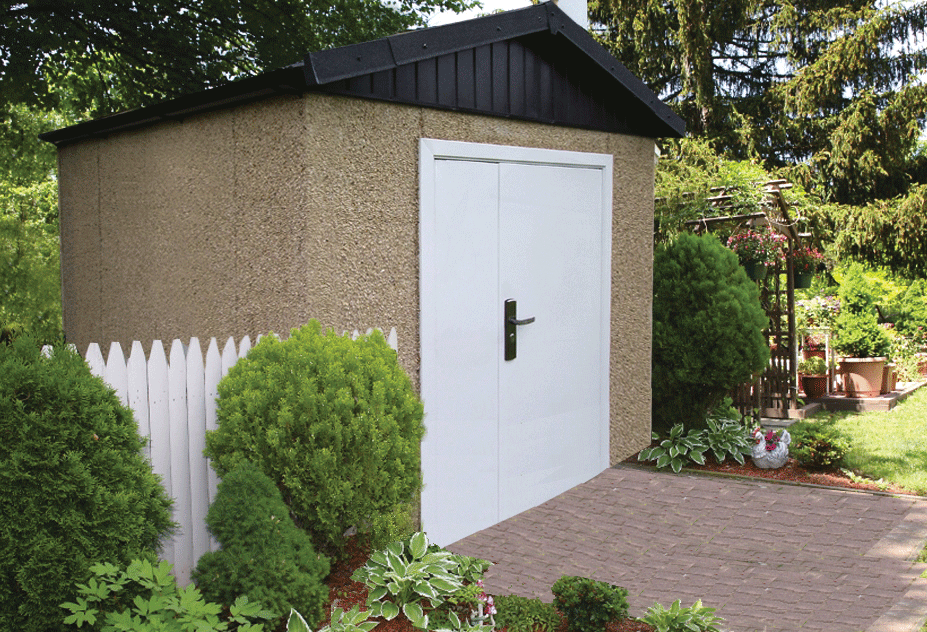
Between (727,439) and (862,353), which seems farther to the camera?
(862,353)

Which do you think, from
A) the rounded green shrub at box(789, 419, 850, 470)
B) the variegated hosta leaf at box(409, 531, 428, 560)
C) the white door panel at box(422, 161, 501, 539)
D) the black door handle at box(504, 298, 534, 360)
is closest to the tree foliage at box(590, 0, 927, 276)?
the rounded green shrub at box(789, 419, 850, 470)

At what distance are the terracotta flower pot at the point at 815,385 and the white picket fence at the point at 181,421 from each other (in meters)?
8.85

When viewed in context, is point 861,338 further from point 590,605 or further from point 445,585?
point 445,585

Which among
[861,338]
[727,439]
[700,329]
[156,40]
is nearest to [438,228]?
[700,329]

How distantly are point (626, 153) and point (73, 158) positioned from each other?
16.5ft

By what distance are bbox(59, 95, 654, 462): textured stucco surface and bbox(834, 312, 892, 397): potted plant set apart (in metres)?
5.54

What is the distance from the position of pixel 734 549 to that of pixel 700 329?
8.22 feet

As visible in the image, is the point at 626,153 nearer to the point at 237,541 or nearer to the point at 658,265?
the point at 658,265

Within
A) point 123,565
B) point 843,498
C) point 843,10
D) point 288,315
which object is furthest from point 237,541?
point 843,10

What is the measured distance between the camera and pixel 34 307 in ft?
30.0

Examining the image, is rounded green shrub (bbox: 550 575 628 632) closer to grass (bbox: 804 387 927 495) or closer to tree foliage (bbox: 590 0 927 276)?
grass (bbox: 804 387 927 495)

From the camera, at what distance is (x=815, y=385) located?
36.4ft

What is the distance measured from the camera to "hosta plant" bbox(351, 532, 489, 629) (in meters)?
3.90

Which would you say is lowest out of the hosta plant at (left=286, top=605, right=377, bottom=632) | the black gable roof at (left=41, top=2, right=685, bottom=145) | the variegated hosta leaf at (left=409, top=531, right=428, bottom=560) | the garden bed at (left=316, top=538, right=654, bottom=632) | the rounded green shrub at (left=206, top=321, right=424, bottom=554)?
the garden bed at (left=316, top=538, right=654, bottom=632)
